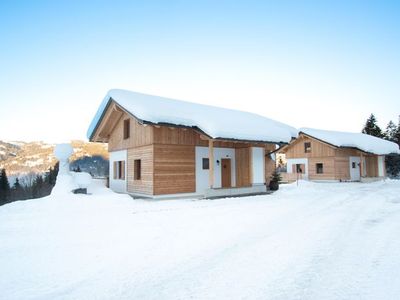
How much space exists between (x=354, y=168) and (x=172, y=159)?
24.7 metres

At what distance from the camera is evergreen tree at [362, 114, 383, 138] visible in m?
43.7

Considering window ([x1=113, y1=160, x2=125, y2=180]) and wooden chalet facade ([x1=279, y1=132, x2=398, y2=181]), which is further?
wooden chalet facade ([x1=279, y1=132, x2=398, y2=181])

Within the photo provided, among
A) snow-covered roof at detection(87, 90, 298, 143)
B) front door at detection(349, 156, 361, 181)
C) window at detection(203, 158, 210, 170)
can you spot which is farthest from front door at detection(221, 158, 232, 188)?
front door at detection(349, 156, 361, 181)

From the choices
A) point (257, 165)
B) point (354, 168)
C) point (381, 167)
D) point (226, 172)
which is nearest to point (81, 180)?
point (226, 172)

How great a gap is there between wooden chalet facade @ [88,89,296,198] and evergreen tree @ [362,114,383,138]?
3197 centimetres

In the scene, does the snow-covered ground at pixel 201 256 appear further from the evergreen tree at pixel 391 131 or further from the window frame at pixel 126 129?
the evergreen tree at pixel 391 131

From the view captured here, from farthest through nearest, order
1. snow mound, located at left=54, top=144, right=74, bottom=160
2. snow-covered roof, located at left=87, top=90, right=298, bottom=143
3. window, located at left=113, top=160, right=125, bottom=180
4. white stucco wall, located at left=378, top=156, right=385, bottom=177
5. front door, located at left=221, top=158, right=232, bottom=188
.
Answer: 1. white stucco wall, located at left=378, top=156, right=385, bottom=177
2. window, located at left=113, top=160, right=125, bottom=180
3. front door, located at left=221, top=158, right=232, bottom=188
4. snow mound, located at left=54, top=144, right=74, bottom=160
5. snow-covered roof, located at left=87, top=90, right=298, bottom=143

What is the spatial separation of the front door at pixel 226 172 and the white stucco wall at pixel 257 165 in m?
1.75

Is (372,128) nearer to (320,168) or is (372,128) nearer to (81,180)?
(320,168)

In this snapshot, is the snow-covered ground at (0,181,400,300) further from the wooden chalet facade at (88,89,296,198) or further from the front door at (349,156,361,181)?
the front door at (349,156,361,181)

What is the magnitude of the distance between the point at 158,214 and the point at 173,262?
5.21 metres

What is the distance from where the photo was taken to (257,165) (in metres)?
17.8

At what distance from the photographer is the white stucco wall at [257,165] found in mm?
17625

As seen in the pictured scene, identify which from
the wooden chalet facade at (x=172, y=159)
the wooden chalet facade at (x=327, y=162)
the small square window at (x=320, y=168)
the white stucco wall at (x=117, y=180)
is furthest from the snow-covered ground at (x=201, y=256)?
the small square window at (x=320, y=168)
